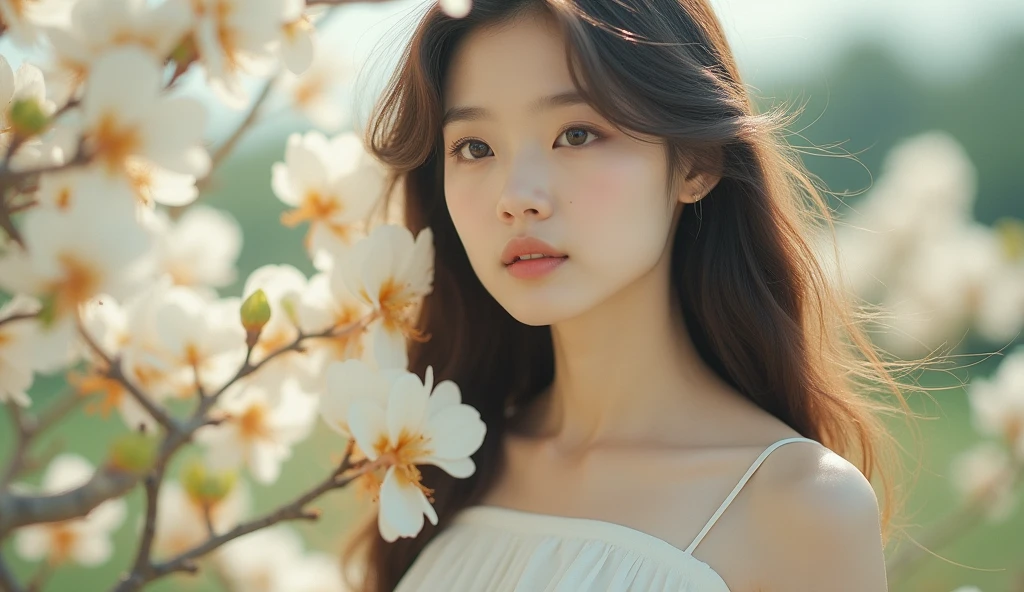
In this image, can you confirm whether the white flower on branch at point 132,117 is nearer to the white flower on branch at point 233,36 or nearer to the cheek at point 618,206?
the white flower on branch at point 233,36

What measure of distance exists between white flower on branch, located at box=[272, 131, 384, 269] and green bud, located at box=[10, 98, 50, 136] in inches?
21.6

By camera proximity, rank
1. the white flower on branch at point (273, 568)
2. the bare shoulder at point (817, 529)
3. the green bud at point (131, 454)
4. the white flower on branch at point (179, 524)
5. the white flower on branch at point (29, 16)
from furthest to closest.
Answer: the white flower on branch at point (273, 568) < the white flower on branch at point (179, 524) < the bare shoulder at point (817, 529) < the white flower on branch at point (29, 16) < the green bud at point (131, 454)

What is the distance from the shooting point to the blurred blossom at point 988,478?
73.2 inches

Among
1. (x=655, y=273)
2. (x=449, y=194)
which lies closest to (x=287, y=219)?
(x=449, y=194)

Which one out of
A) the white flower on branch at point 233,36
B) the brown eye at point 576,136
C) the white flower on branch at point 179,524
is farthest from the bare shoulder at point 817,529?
the white flower on branch at point 179,524

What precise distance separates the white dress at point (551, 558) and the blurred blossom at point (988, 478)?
1.00 meters

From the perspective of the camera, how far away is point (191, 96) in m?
0.63

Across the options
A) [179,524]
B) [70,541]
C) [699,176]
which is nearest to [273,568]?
[179,524]

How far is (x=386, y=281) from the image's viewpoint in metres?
1.06

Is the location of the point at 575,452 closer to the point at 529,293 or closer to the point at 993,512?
the point at 529,293

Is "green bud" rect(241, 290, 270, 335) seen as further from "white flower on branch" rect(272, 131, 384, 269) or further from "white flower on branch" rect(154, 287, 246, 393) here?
"white flower on branch" rect(272, 131, 384, 269)

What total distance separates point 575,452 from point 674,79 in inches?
18.6

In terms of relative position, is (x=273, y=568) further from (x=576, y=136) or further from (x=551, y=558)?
(x=576, y=136)

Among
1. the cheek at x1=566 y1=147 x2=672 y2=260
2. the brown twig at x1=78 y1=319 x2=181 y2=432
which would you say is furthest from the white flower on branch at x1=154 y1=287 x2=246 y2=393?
the cheek at x1=566 y1=147 x2=672 y2=260
